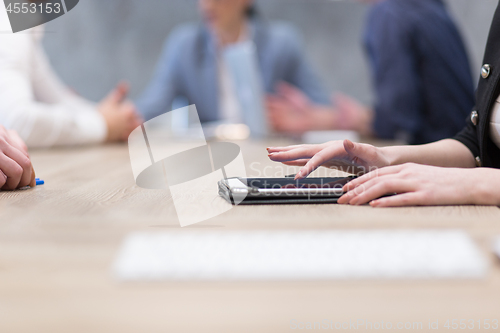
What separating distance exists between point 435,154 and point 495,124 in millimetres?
122

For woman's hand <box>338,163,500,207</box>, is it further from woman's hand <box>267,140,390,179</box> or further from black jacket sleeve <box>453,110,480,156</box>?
black jacket sleeve <box>453,110,480,156</box>

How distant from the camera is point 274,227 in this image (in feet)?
1.78

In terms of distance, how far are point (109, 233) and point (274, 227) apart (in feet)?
0.63

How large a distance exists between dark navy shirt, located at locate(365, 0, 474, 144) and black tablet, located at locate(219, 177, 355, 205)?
122 centimetres

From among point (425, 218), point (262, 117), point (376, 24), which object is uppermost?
point (376, 24)

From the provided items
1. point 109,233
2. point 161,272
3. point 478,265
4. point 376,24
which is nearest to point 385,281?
point 478,265

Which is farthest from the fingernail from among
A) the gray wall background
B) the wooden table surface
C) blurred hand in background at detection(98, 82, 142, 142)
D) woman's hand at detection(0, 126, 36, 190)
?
the gray wall background

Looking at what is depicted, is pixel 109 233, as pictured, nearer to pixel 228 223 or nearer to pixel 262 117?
pixel 228 223

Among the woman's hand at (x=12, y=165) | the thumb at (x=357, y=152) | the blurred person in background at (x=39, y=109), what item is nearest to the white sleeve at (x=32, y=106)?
the blurred person in background at (x=39, y=109)

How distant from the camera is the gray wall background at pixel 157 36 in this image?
3.78 metres

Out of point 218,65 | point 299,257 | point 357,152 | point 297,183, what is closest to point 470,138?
point 357,152

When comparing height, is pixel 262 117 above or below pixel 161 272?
below

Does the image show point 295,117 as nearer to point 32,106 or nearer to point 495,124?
point 32,106

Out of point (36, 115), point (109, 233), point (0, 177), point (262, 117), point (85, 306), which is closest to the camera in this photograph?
point (85, 306)
